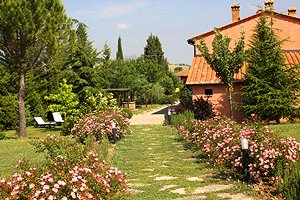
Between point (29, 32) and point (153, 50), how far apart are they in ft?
178

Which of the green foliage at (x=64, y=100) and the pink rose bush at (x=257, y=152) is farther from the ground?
the green foliage at (x=64, y=100)

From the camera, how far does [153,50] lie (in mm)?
70188

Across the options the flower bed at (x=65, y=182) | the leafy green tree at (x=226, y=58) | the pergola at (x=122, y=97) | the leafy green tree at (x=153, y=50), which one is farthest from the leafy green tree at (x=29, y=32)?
the leafy green tree at (x=153, y=50)

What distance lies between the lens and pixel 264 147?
20.6ft

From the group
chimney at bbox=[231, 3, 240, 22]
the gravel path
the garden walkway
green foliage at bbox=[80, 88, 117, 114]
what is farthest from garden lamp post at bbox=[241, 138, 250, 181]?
chimney at bbox=[231, 3, 240, 22]

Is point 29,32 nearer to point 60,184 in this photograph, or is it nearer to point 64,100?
point 64,100

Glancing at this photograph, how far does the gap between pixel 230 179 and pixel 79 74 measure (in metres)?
21.6

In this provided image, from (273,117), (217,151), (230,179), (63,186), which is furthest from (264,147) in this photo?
(273,117)

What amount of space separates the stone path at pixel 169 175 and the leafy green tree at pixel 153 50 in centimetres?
5755

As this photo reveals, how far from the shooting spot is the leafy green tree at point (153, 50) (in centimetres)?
6881

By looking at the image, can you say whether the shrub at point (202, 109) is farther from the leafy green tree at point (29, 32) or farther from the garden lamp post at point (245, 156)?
the garden lamp post at point (245, 156)

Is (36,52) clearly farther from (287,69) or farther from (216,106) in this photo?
(287,69)

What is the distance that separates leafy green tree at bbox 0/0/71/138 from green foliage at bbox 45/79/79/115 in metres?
6.27

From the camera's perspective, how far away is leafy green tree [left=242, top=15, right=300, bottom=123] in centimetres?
1695
